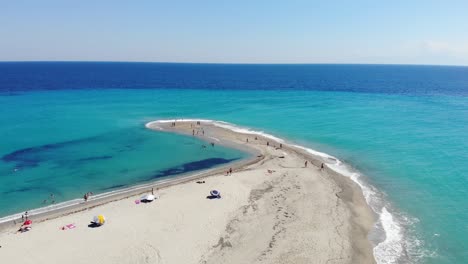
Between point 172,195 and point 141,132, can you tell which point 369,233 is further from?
point 141,132

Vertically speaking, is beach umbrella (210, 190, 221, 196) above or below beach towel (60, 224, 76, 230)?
above

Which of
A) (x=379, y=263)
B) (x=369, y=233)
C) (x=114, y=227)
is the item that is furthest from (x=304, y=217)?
(x=114, y=227)

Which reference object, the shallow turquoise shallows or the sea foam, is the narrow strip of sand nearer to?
the sea foam

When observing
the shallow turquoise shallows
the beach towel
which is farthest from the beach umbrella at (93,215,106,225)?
the shallow turquoise shallows

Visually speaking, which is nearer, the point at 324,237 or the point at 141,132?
the point at 324,237

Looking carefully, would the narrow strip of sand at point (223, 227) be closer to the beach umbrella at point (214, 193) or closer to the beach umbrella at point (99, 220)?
the beach umbrella at point (99, 220)

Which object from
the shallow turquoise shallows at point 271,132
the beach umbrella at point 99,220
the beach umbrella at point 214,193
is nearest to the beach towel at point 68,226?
the beach umbrella at point 99,220

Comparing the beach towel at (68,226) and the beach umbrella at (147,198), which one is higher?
the beach umbrella at (147,198)
